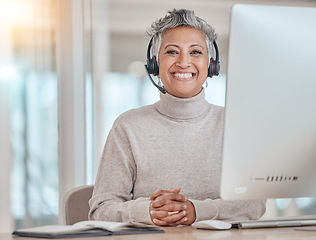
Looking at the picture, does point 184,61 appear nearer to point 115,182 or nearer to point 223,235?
point 115,182

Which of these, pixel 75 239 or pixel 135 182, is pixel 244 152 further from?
pixel 135 182

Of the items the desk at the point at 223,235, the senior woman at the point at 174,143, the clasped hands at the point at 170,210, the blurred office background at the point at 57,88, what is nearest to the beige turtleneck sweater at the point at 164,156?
the senior woman at the point at 174,143

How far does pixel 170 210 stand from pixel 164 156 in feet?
1.37

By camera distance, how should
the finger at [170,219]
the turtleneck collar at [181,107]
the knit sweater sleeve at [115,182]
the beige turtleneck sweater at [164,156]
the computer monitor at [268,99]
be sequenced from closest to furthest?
the computer monitor at [268,99] < the finger at [170,219] < the knit sweater sleeve at [115,182] < the beige turtleneck sweater at [164,156] < the turtleneck collar at [181,107]

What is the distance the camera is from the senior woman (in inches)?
67.7

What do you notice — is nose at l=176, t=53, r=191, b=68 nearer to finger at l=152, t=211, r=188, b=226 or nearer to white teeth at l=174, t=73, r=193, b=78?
white teeth at l=174, t=73, r=193, b=78

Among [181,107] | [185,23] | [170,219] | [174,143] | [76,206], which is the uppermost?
[185,23]

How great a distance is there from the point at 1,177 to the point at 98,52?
45.6 inches

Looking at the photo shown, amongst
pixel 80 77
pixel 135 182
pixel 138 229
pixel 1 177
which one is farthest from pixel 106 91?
pixel 138 229

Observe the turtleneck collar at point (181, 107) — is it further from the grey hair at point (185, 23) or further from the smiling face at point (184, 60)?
the grey hair at point (185, 23)

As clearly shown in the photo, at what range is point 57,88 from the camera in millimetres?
3781

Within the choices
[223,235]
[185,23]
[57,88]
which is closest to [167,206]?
[223,235]

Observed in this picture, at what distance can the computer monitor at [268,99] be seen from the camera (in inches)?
43.6

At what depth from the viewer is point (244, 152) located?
114cm
